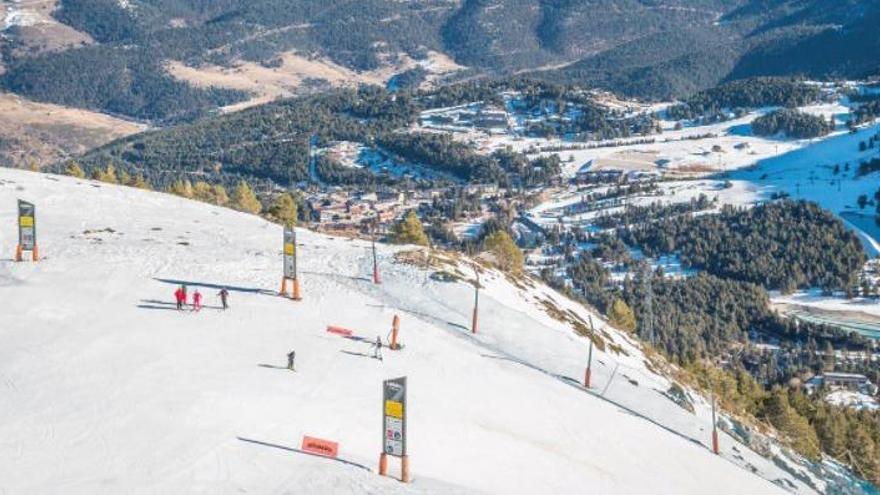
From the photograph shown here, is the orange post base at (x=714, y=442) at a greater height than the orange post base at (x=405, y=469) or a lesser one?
lesser

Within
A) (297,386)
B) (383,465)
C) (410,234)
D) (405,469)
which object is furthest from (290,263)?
(410,234)

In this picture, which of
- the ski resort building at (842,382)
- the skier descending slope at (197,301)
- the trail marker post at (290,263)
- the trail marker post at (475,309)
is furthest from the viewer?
the ski resort building at (842,382)

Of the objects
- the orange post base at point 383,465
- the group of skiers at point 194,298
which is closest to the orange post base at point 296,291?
the group of skiers at point 194,298

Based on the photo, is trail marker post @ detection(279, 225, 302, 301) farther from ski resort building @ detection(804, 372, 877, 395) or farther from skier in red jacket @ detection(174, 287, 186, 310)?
ski resort building @ detection(804, 372, 877, 395)

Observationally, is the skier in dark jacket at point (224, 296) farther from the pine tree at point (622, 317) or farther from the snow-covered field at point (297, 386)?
the pine tree at point (622, 317)

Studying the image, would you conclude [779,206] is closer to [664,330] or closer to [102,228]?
[664,330]

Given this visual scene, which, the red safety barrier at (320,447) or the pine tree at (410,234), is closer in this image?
the red safety barrier at (320,447)
